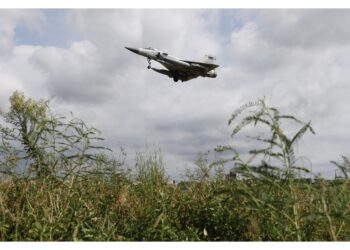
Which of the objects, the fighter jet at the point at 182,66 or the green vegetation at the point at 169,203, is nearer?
the green vegetation at the point at 169,203

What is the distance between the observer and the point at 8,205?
4.35 m

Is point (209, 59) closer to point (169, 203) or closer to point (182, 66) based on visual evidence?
point (182, 66)

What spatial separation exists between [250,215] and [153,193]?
74.4 inches

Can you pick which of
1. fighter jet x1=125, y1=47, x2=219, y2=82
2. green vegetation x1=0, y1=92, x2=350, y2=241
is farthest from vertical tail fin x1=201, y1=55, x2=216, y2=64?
green vegetation x1=0, y1=92, x2=350, y2=241

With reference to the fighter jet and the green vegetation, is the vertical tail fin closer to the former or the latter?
the fighter jet

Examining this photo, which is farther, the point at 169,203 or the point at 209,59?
the point at 209,59

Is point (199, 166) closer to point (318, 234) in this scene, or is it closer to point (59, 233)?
point (318, 234)

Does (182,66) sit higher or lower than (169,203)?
higher

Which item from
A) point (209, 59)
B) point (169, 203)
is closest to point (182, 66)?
point (209, 59)

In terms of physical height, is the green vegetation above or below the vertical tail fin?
below

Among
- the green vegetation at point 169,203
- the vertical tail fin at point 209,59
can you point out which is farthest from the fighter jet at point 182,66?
the green vegetation at point 169,203

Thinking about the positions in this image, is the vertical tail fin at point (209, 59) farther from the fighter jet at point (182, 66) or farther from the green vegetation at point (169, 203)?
the green vegetation at point (169, 203)

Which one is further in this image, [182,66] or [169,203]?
[182,66]

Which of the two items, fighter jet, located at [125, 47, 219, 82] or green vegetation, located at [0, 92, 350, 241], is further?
fighter jet, located at [125, 47, 219, 82]
